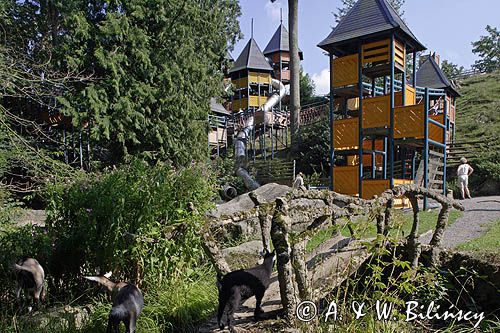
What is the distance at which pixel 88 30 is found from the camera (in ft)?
47.2

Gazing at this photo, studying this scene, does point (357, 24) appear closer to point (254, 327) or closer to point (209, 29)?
point (209, 29)

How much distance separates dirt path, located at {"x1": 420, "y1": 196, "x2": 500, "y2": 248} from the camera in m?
7.31

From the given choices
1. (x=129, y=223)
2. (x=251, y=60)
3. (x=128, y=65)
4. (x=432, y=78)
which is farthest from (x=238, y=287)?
(x=251, y=60)

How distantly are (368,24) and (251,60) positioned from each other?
74.5 feet

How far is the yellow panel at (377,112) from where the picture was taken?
1302 cm

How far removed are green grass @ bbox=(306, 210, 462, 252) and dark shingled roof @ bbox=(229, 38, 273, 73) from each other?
2643cm

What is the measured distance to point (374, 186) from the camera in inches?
508

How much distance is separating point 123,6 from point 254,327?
1515cm

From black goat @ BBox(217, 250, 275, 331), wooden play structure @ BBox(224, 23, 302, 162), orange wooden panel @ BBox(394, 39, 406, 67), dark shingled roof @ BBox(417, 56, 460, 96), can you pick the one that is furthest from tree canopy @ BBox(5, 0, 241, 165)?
wooden play structure @ BBox(224, 23, 302, 162)

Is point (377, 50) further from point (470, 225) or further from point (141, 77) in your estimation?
point (141, 77)

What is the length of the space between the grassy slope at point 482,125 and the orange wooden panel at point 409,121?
7772mm

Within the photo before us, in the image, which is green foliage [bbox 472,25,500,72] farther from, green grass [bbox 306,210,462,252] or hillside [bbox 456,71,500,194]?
green grass [bbox 306,210,462,252]

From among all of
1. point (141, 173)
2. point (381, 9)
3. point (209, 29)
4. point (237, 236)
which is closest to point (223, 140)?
point (209, 29)
